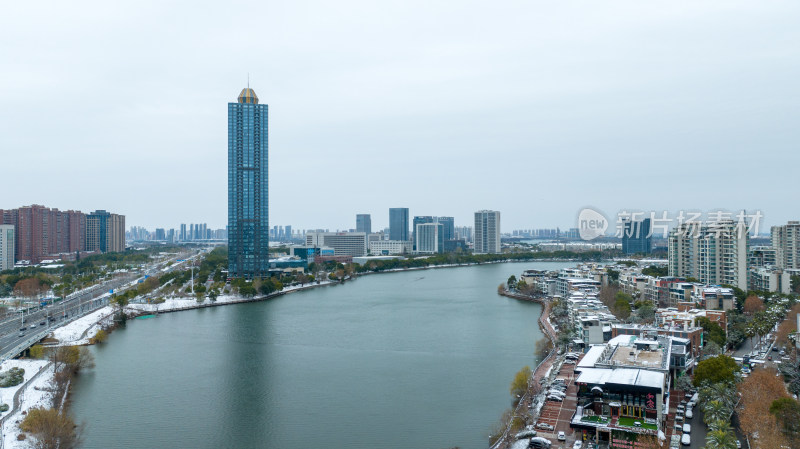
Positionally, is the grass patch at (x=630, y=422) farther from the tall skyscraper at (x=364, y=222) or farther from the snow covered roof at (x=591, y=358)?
the tall skyscraper at (x=364, y=222)

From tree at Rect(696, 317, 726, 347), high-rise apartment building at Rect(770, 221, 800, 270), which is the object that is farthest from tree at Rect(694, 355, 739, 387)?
high-rise apartment building at Rect(770, 221, 800, 270)

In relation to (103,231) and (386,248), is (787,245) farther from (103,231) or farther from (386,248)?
(103,231)

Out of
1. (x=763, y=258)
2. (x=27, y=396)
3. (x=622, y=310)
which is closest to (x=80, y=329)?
(x=27, y=396)

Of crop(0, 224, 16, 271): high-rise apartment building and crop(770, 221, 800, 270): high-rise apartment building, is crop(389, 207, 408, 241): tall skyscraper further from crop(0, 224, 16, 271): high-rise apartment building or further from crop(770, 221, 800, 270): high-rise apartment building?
crop(770, 221, 800, 270): high-rise apartment building

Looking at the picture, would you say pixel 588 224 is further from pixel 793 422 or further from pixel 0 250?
pixel 0 250

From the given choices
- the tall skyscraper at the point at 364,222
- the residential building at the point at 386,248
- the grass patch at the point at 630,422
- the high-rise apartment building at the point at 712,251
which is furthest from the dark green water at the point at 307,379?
the tall skyscraper at the point at 364,222

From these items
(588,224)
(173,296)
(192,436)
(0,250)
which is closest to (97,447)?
(192,436)
